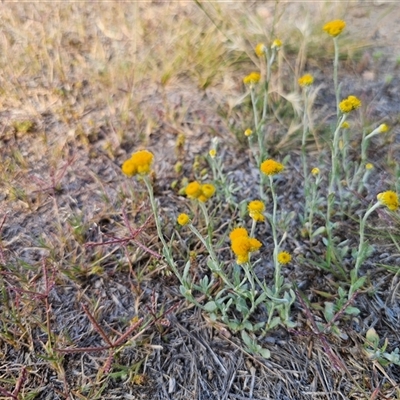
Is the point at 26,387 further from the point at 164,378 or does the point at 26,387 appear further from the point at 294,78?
the point at 294,78

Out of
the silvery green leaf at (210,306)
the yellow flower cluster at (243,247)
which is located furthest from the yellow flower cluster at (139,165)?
the silvery green leaf at (210,306)

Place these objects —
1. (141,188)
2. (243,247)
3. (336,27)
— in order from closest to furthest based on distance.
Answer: (243,247)
(336,27)
(141,188)

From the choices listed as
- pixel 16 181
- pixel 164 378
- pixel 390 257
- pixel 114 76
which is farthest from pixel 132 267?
pixel 114 76

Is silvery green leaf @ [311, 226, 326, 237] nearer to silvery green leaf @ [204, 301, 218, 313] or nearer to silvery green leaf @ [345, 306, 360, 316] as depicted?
silvery green leaf @ [345, 306, 360, 316]

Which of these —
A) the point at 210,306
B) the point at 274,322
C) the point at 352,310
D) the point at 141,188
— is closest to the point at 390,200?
the point at 352,310

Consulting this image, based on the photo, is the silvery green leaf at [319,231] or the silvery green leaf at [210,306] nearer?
the silvery green leaf at [210,306]

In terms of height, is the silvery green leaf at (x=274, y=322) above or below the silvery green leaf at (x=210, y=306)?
below

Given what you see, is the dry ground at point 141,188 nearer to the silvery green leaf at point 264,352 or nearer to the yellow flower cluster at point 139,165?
the silvery green leaf at point 264,352

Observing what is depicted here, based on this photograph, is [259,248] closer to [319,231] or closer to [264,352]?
[319,231]

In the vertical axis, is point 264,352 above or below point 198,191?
below

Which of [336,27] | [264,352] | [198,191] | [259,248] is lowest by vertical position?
[264,352]
